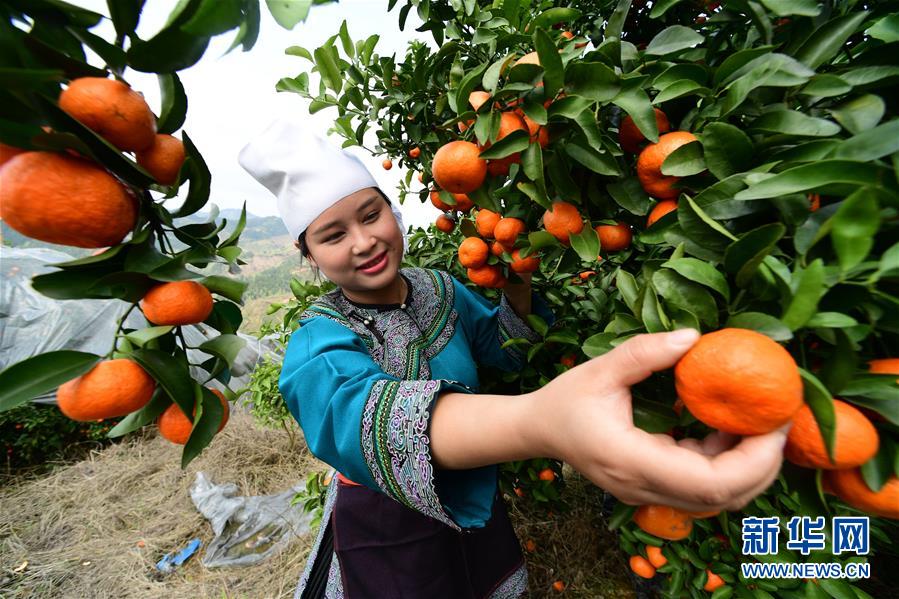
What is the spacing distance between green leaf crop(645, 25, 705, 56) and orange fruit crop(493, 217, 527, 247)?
0.34 m

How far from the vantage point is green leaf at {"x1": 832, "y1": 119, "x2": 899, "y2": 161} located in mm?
412

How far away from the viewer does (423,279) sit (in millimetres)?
1273

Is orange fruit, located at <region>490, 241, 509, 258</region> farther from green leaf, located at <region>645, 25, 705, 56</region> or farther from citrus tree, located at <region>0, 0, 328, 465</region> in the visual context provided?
citrus tree, located at <region>0, 0, 328, 465</region>

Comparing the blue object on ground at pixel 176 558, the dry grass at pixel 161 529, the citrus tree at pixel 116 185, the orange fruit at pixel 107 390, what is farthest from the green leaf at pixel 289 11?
the blue object on ground at pixel 176 558

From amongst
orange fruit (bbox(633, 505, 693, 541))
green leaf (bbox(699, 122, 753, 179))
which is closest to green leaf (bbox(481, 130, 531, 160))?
green leaf (bbox(699, 122, 753, 179))

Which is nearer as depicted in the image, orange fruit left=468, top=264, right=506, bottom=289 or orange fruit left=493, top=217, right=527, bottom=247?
orange fruit left=493, top=217, right=527, bottom=247

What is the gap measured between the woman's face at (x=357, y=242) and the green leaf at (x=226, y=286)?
1.44ft

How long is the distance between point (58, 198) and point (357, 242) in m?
0.62

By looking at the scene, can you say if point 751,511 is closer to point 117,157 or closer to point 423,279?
point 423,279

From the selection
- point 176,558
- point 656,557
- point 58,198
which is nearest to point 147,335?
point 58,198

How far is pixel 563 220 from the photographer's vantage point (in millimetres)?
656

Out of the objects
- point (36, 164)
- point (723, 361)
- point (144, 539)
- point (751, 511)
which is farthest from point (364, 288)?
point (144, 539)

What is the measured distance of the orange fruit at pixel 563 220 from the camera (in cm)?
66

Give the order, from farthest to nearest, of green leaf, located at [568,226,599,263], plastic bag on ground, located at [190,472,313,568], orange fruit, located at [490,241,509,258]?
plastic bag on ground, located at [190,472,313,568], orange fruit, located at [490,241,509,258], green leaf, located at [568,226,599,263]
